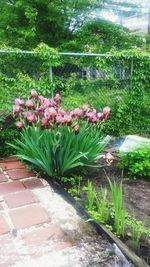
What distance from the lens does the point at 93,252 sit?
6.51 ft

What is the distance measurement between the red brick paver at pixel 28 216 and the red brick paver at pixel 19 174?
2.52ft

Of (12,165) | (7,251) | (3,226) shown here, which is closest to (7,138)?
(12,165)

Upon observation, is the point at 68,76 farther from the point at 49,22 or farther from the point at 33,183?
the point at 49,22

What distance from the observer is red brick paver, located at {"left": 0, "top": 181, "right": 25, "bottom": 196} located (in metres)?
2.96

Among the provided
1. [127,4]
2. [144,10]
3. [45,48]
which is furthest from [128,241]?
[144,10]

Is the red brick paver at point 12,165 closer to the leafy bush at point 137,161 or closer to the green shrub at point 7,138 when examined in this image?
the green shrub at point 7,138

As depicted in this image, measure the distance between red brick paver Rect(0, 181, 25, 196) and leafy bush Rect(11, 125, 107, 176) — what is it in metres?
0.29

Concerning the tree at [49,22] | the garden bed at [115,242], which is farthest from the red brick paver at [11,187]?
the tree at [49,22]

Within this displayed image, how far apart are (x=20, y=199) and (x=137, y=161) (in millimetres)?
1399

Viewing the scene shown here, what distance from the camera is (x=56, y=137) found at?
3.12 m

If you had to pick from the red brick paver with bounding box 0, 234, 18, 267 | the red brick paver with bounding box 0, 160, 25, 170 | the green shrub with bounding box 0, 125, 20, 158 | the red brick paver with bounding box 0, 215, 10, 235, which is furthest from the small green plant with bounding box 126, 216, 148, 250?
the green shrub with bounding box 0, 125, 20, 158

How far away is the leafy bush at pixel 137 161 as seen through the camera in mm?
3269

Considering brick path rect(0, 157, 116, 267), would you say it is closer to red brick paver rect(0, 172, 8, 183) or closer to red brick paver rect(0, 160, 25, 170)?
red brick paver rect(0, 172, 8, 183)

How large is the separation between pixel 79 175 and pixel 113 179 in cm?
38
